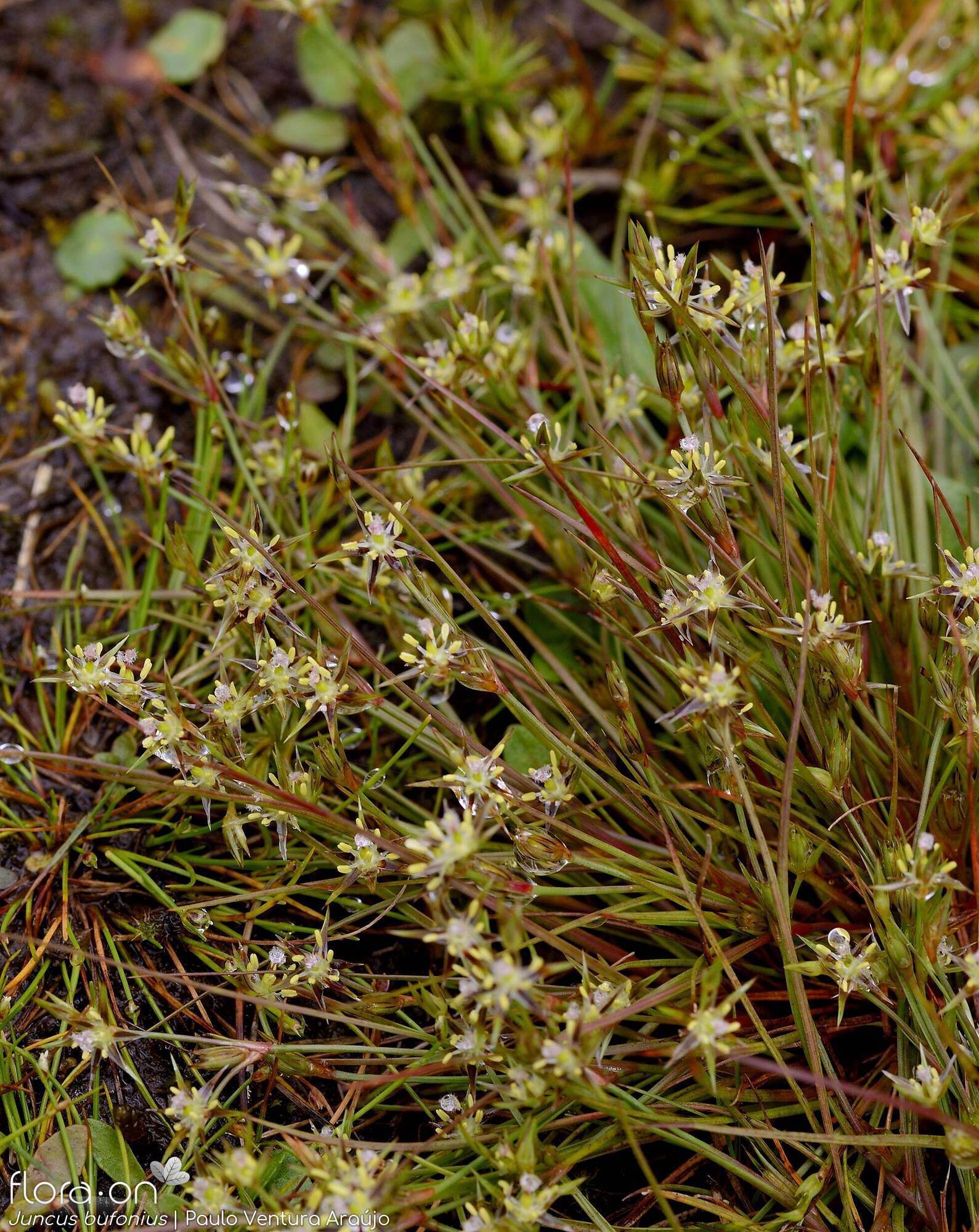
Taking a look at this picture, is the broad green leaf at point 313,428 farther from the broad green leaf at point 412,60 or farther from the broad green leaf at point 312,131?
the broad green leaf at point 412,60

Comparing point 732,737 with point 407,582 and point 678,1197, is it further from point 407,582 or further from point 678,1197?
point 678,1197

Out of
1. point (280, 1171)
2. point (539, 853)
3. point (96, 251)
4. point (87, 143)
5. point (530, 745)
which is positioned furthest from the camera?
point (87, 143)

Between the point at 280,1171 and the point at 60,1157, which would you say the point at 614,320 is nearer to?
the point at 280,1171

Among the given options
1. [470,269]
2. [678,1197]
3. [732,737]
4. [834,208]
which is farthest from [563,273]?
[678,1197]

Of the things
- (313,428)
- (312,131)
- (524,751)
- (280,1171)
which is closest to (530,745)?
(524,751)

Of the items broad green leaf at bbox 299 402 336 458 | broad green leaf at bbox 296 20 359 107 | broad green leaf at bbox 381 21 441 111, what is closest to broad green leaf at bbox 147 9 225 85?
broad green leaf at bbox 296 20 359 107
